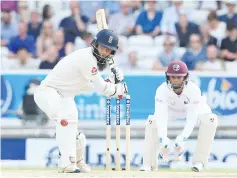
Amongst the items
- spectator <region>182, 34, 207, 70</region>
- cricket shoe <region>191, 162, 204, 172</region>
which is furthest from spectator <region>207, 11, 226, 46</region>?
cricket shoe <region>191, 162, 204, 172</region>

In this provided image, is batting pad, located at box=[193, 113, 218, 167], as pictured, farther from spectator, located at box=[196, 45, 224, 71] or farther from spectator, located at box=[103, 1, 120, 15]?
spectator, located at box=[103, 1, 120, 15]

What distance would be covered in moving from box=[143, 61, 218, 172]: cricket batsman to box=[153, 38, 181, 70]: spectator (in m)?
3.32

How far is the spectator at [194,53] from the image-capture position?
1381cm

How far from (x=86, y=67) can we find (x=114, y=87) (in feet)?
1.43

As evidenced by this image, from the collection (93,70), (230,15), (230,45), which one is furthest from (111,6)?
(93,70)

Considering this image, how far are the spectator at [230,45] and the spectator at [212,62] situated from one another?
0.49ft

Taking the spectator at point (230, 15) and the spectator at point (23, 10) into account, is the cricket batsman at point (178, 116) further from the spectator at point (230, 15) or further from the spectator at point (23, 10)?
the spectator at point (23, 10)

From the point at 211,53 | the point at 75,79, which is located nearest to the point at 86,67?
the point at 75,79

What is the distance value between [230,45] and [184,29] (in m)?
0.77

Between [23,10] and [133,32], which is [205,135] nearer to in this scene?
[133,32]

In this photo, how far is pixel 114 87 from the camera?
961 centimetres

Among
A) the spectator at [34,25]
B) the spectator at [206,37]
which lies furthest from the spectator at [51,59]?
the spectator at [206,37]

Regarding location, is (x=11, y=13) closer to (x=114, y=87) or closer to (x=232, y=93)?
(x=232, y=93)

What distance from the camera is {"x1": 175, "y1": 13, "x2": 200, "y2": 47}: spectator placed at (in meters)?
14.3
